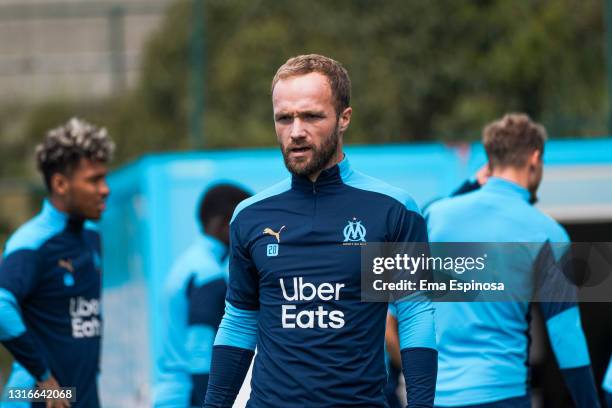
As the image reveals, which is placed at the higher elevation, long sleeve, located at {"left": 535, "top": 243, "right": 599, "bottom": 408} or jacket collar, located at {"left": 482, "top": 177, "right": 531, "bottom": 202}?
jacket collar, located at {"left": 482, "top": 177, "right": 531, "bottom": 202}

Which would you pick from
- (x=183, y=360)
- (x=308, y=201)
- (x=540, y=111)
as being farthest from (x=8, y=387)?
(x=540, y=111)

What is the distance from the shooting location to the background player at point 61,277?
16.2 ft

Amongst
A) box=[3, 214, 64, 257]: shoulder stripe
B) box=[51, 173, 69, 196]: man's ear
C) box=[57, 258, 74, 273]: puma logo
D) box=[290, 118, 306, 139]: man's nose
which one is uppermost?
box=[290, 118, 306, 139]: man's nose

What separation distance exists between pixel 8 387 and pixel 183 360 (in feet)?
2.81

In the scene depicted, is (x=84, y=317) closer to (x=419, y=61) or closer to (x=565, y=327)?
(x=565, y=327)

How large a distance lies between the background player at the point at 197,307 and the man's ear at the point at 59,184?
702 millimetres

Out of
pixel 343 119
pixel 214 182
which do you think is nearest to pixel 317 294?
pixel 343 119

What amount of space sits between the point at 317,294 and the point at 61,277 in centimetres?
209

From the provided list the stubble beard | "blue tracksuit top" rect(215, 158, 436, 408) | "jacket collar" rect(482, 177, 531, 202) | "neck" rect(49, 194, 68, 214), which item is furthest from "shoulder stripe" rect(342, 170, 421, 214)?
"neck" rect(49, 194, 68, 214)

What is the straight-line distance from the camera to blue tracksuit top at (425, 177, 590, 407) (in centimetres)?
461

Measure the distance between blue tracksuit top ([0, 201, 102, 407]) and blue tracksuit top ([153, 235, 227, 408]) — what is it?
379 mm

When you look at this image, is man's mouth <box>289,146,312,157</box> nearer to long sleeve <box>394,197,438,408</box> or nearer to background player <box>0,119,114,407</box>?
long sleeve <box>394,197,438,408</box>

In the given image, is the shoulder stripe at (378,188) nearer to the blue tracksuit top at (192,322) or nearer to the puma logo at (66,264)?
the blue tracksuit top at (192,322)

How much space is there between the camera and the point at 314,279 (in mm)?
3541
